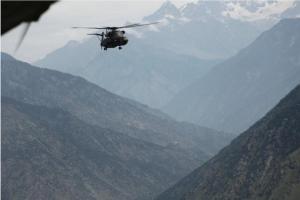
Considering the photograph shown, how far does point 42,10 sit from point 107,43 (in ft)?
113

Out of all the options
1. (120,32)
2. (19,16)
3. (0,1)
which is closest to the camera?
(0,1)

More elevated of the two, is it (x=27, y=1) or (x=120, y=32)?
(x=27, y=1)

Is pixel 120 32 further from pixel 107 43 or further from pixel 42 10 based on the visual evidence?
pixel 42 10

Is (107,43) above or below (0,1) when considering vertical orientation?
below

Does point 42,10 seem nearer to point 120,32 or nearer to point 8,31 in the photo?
point 8,31

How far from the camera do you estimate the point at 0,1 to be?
5.61 m

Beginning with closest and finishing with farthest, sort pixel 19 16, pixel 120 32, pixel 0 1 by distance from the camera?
1. pixel 0 1
2. pixel 19 16
3. pixel 120 32

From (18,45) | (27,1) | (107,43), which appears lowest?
(107,43)

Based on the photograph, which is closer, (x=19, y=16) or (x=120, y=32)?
(x=19, y=16)

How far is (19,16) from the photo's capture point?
6102mm

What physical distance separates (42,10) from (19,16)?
225 millimetres

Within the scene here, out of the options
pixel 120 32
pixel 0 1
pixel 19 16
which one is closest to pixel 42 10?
pixel 19 16

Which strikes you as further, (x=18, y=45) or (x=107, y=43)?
(x=107, y=43)

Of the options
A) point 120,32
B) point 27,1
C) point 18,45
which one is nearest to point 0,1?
point 27,1
